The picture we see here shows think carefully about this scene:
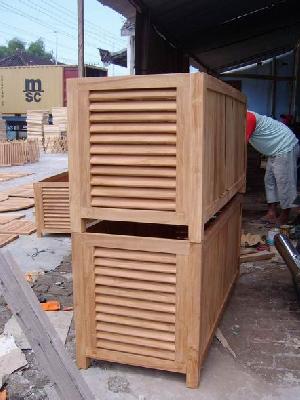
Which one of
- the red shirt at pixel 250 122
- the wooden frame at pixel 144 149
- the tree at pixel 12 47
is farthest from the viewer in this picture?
the tree at pixel 12 47

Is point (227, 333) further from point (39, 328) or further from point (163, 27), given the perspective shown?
point (163, 27)

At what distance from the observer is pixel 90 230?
3.09m

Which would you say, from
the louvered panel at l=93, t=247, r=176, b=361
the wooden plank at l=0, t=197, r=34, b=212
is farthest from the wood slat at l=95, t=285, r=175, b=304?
the wooden plank at l=0, t=197, r=34, b=212

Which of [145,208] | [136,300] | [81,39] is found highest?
[81,39]

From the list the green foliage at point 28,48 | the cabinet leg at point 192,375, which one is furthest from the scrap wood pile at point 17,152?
the green foliage at point 28,48

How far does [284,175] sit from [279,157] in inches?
10.9

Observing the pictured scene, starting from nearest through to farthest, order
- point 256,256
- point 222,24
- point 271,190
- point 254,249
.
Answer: point 256,256
point 254,249
point 271,190
point 222,24

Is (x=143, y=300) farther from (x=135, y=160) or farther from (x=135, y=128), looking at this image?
(x=135, y=128)

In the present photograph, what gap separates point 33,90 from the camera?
28984mm

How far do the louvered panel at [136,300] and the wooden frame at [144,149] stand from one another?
260 mm

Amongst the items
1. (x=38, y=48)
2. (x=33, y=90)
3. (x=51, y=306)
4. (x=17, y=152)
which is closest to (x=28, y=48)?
(x=38, y=48)

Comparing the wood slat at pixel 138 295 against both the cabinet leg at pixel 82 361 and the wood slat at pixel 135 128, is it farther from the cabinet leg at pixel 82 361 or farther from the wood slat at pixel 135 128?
the wood slat at pixel 135 128

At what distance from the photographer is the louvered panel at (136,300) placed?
2.71 m

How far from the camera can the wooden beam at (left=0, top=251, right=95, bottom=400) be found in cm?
185
